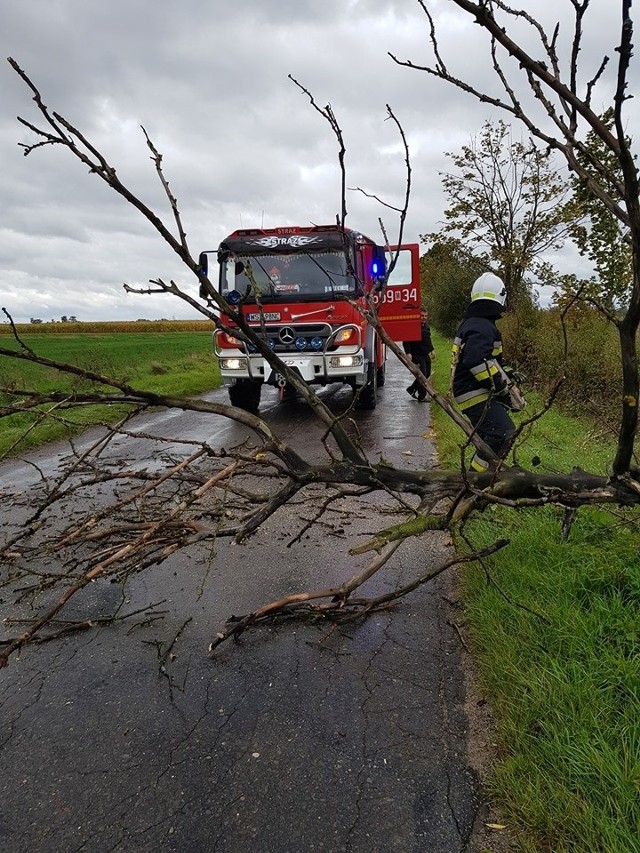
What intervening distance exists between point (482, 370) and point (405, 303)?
6.60 meters

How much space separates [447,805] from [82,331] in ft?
220

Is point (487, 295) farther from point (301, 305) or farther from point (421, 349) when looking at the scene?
point (421, 349)

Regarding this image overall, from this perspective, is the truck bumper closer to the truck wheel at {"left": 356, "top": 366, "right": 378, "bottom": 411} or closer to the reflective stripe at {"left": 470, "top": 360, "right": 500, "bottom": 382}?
the truck wheel at {"left": 356, "top": 366, "right": 378, "bottom": 411}

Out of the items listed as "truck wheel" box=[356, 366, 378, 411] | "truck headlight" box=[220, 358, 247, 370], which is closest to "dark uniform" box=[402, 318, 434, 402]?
"truck wheel" box=[356, 366, 378, 411]

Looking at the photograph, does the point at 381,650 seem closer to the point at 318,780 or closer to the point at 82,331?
the point at 318,780

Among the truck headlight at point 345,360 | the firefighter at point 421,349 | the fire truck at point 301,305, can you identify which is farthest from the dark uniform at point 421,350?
the truck headlight at point 345,360

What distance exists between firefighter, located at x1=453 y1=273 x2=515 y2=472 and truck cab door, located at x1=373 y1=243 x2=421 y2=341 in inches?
231

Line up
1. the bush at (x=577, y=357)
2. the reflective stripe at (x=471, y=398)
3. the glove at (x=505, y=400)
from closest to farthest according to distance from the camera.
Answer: the reflective stripe at (x=471, y=398) < the glove at (x=505, y=400) < the bush at (x=577, y=357)

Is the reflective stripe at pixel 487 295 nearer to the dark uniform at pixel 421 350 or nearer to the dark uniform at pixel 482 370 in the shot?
the dark uniform at pixel 482 370

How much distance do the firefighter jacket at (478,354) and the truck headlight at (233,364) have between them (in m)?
4.40

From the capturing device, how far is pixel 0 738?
214cm

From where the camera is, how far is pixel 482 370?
3975 millimetres

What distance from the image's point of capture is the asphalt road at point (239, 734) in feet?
5.64

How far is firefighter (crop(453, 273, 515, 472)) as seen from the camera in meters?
4.02
